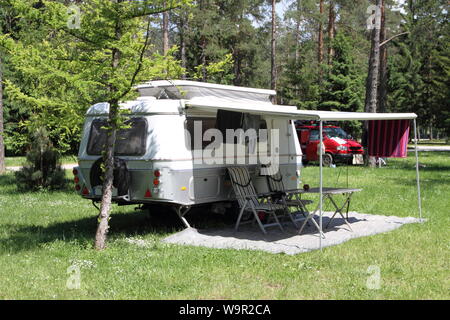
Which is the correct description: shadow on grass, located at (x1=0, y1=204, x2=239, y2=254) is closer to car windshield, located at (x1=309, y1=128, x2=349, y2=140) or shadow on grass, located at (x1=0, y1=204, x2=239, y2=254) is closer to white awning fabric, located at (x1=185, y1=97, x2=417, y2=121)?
white awning fabric, located at (x1=185, y1=97, x2=417, y2=121)

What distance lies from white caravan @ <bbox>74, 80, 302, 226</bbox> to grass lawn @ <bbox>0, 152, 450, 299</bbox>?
0.81m

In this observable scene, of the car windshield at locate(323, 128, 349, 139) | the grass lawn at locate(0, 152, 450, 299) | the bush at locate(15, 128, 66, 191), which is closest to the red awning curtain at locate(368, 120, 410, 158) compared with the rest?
the grass lawn at locate(0, 152, 450, 299)

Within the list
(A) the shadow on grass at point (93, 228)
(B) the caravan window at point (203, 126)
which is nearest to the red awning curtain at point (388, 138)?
(B) the caravan window at point (203, 126)

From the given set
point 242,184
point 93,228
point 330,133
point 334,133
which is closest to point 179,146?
point 242,184

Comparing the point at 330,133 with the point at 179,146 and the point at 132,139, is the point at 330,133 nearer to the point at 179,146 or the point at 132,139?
A: the point at 179,146

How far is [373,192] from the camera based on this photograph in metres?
13.0

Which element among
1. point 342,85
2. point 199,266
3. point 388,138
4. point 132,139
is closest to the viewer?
point 199,266

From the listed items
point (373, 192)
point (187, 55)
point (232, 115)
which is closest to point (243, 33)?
point (187, 55)

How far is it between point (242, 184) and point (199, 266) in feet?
9.34

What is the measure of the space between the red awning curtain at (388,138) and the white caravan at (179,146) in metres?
1.96

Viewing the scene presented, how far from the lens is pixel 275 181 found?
9805 millimetres

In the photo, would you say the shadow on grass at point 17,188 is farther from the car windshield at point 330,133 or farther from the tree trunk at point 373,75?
the tree trunk at point 373,75

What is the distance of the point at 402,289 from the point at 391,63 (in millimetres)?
39197

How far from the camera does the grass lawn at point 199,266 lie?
17.5 ft
